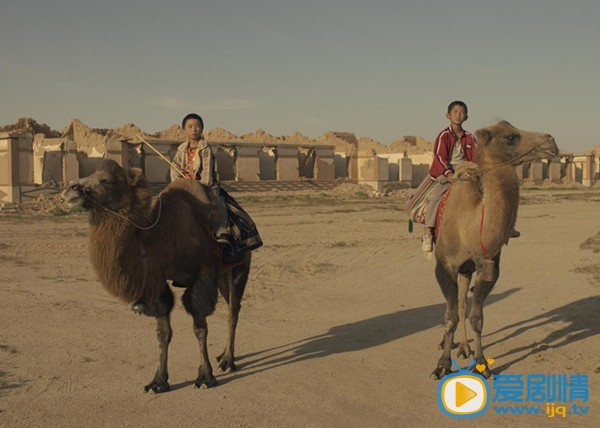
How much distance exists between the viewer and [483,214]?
575 centimetres

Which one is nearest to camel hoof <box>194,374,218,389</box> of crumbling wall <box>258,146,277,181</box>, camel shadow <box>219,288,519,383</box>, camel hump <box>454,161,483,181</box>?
camel shadow <box>219,288,519,383</box>

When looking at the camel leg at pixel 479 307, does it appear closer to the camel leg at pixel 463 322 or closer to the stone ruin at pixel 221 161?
the camel leg at pixel 463 322

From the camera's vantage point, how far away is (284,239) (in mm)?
17203

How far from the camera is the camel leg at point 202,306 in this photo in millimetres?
5738

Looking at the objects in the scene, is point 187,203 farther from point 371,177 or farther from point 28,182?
point 371,177

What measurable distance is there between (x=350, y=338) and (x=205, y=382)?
2.32m

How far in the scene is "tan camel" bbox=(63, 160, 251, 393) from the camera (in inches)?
200

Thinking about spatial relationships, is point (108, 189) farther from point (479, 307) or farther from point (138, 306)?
point (479, 307)

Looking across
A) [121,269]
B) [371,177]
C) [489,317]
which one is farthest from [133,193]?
[371,177]

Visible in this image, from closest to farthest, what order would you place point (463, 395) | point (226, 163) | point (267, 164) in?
1. point (463, 395)
2. point (226, 163)
3. point (267, 164)

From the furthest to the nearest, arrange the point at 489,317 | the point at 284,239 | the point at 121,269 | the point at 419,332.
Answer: the point at 284,239
the point at 489,317
the point at 419,332
the point at 121,269

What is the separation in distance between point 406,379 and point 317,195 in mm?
32369

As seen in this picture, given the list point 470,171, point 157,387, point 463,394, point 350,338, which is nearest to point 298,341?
point 350,338

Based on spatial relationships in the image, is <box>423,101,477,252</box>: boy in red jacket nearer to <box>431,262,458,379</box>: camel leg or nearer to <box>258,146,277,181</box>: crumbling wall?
<box>431,262,458,379</box>: camel leg
